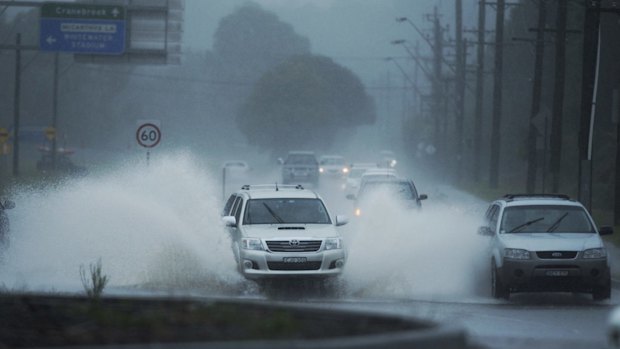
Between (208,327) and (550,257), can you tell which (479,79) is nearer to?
(550,257)

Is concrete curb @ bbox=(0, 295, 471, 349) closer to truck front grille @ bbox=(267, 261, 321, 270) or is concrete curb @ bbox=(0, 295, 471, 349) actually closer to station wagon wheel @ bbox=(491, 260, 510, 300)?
truck front grille @ bbox=(267, 261, 321, 270)

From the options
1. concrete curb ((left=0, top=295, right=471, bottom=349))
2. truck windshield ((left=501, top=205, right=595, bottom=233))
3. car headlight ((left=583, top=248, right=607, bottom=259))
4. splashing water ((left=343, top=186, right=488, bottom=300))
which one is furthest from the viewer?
splashing water ((left=343, top=186, right=488, bottom=300))

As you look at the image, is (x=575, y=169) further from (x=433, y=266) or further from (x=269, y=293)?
(x=269, y=293)

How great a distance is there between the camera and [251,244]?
20.5m

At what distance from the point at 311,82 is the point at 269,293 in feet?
383

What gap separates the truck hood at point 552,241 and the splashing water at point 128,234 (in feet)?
15.2

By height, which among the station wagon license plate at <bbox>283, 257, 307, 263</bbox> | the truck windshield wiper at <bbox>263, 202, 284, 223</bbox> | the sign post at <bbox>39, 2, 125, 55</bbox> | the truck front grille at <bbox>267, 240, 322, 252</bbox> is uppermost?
the sign post at <bbox>39, 2, 125, 55</bbox>

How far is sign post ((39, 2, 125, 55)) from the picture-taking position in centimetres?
4259

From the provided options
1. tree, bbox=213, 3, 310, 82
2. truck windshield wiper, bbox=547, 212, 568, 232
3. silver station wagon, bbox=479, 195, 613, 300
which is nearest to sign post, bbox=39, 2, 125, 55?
silver station wagon, bbox=479, 195, 613, 300

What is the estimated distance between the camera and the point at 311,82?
449ft

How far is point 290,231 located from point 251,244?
30.0 inches

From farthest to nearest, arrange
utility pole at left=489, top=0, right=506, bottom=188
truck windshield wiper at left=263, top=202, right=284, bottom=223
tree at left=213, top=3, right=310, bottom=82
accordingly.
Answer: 1. tree at left=213, top=3, right=310, bottom=82
2. utility pole at left=489, top=0, right=506, bottom=188
3. truck windshield wiper at left=263, top=202, right=284, bottom=223

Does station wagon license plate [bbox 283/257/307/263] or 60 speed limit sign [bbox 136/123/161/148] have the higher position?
60 speed limit sign [bbox 136/123/161/148]

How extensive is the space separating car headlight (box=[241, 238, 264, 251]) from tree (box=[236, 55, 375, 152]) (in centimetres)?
11417
